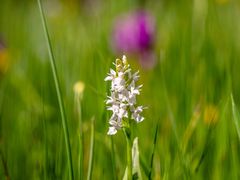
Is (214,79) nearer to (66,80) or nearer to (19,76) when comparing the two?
(66,80)

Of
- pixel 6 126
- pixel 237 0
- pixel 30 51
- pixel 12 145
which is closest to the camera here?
pixel 12 145

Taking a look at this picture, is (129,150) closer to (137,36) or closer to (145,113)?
(145,113)

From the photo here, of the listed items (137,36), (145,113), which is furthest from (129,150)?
(137,36)

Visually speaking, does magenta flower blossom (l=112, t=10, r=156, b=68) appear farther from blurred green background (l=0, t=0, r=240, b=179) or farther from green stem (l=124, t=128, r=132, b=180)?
green stem (l=124, t=128, r=132, b=180)

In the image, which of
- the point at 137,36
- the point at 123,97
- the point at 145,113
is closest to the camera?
the point at 123,97

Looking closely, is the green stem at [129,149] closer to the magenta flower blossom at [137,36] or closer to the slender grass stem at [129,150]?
the slender grass stem at [129,150]

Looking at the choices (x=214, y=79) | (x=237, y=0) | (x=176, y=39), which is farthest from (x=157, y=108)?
(x=237, y=0)
